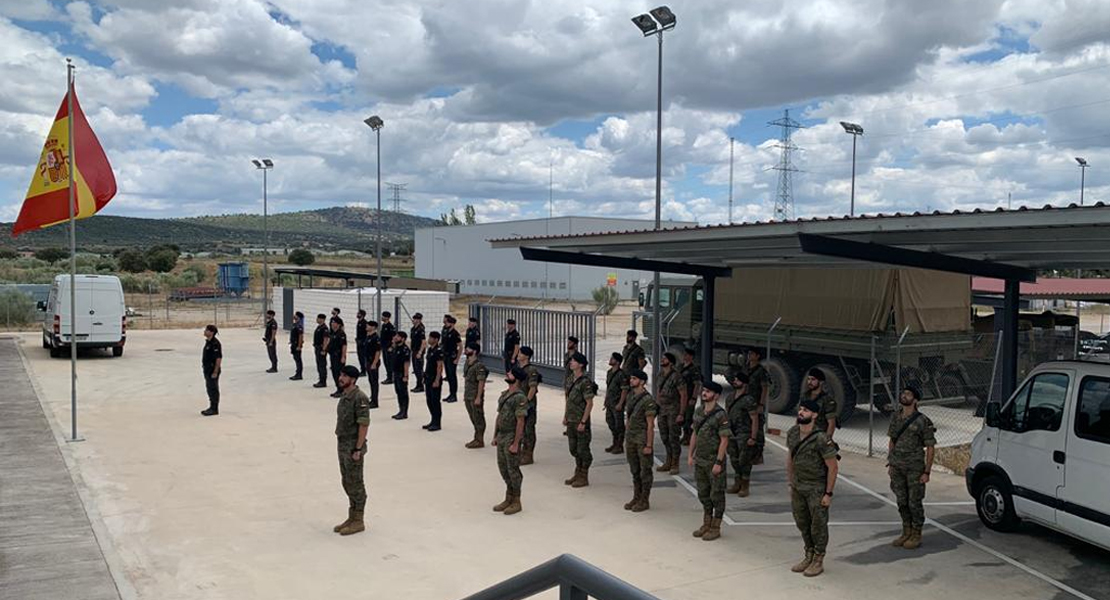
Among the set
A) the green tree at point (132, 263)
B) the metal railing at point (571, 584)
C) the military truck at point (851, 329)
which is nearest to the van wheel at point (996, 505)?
the military truck at point (851, 329)

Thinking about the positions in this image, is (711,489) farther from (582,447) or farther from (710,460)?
(582,447)

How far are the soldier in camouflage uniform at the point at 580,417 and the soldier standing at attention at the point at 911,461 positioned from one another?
358 centimetres

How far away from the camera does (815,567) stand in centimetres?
730

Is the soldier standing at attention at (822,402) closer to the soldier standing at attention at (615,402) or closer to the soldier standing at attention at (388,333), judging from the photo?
the soldier standing at attention at (615,402)

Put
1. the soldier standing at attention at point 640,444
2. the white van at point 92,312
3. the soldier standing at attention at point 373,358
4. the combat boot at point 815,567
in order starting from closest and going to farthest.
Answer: the combat boot at point 815,567 → the soldier standing at attention at point 640,444 → the soldier standing at attention at point 373,358 → the white van at point 92,312

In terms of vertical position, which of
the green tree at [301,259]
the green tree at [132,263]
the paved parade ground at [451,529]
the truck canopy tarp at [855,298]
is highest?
the green tree at [301,259]

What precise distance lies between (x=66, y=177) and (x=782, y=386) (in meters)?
12.5

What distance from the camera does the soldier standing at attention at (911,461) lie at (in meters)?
7.86

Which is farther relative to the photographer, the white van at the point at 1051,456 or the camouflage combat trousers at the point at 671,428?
the camouflage combat trousers at the point at 671,428

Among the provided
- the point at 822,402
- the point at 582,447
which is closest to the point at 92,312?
the point at 582,447

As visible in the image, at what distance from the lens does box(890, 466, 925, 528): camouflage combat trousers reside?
25.8 feet

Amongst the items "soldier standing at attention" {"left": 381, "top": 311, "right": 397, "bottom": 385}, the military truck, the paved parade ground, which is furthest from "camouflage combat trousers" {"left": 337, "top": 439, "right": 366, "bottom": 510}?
"soldier standing at attention" {"left": 381, "top": 311, "right": 397, "bottom": 385}

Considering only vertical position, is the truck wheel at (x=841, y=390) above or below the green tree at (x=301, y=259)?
below

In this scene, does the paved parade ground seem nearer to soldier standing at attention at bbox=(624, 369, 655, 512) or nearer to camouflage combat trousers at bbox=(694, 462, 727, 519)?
soldier standing at attention at bbox=(624, 369, 655, 512)
